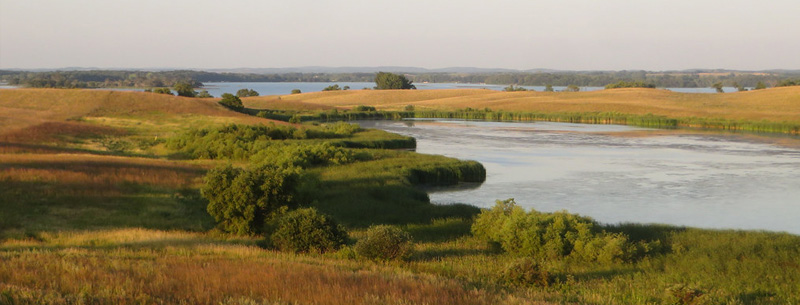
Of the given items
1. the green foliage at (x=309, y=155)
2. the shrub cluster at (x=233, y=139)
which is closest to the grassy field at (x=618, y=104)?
the shrub cluster at (x=233, y=139)

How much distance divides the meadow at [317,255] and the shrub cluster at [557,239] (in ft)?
0.79

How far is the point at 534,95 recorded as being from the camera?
442ft

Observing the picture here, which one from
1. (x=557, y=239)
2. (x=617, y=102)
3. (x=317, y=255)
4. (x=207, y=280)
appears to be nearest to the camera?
(x=207, y=280)

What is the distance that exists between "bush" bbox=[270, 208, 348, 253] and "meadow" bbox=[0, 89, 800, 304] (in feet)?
2.28

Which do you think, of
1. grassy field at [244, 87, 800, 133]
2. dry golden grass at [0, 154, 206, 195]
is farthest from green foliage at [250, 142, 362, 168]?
grassy field at [244, 87, 800, 133]

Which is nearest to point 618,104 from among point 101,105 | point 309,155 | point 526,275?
point 101,105

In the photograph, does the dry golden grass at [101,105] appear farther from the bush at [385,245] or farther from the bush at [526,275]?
the bush at [526,275]

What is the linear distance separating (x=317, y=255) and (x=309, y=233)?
100 centimetres

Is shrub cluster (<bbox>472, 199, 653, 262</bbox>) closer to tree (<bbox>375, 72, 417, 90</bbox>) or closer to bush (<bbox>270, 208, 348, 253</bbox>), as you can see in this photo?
bush (<bbox>270, 208, 348, 253</bbox>)

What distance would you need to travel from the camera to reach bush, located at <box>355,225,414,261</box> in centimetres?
1426

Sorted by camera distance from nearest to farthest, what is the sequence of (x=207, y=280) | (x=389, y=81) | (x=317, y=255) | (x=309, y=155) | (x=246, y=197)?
(x=207, y=280) < (x=317, y=255) < (x=246, y=197) < (x=309, y=155) < (x=389, y=81)

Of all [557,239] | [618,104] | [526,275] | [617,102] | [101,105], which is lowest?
[618,104]

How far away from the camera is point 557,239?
55.0 feet

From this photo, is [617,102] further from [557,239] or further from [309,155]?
[557,239]
